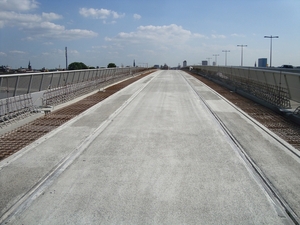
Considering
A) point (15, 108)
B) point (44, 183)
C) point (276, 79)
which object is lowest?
point (44, 183)

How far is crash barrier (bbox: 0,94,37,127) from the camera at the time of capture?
12.0 m

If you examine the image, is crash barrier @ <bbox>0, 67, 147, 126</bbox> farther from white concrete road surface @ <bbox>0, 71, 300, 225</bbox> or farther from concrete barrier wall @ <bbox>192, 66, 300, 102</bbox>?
concrete barrier wall @ <bbox>192, 66, 300, 102</bbox>

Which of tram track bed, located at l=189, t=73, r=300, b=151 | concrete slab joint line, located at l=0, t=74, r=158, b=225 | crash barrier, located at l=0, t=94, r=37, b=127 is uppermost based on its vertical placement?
crash barrier, located at l=0, t=94, r=37, b=127

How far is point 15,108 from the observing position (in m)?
13.0

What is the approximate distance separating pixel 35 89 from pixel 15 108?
10.1ft

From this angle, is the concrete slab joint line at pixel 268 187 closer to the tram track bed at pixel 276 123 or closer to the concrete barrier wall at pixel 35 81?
the tram track bed at pixel 276 123

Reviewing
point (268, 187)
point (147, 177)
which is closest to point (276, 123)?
point (268, 187)

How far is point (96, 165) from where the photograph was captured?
7684 mm

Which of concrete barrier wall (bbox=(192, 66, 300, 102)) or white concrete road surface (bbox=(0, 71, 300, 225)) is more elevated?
concrete barrier wall (bbox=(192, 66, 300, 102))

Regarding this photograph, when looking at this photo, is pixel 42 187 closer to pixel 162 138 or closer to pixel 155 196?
pixel 155 196

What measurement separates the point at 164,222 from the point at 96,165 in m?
3.16

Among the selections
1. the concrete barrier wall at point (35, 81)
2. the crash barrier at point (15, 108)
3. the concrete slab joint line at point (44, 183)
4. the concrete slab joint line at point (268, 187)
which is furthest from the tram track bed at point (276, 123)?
the concrete barrier wall at point (35, 81)

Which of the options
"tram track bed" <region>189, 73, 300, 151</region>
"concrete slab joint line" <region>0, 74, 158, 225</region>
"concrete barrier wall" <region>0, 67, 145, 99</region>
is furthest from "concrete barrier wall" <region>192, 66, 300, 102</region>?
"concrete barrier wall" <region>0, 67, 145, 99</region>

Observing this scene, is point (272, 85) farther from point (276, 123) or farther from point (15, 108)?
point (15, 108)
